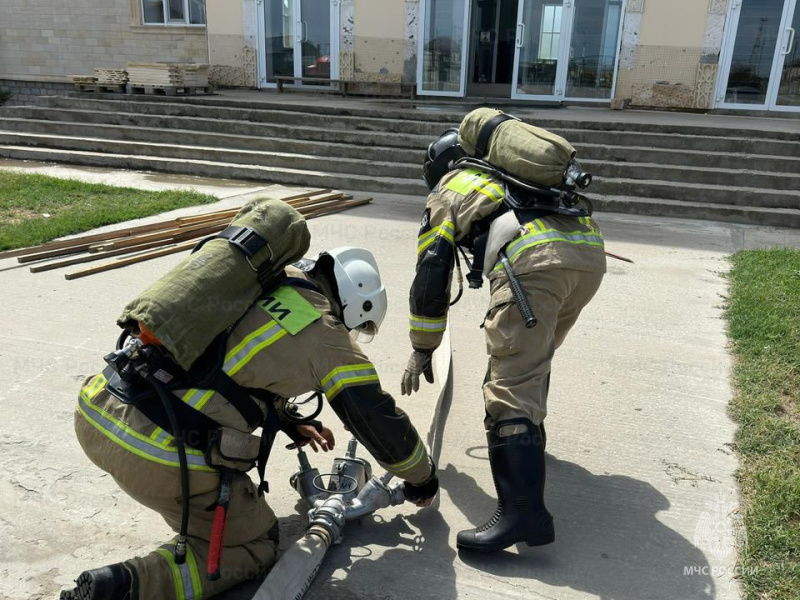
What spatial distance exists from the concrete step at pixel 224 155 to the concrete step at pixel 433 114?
1.25 metres

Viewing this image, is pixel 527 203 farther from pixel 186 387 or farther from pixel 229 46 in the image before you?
pixel 229 46

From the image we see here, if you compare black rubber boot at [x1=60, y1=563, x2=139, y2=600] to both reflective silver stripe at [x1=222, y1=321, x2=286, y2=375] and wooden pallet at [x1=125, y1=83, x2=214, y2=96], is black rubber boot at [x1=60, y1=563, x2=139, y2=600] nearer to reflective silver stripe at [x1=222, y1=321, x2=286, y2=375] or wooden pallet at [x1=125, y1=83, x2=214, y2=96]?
reflective silver stripe at [x1=222, y1=321, x2=286, y2=375]

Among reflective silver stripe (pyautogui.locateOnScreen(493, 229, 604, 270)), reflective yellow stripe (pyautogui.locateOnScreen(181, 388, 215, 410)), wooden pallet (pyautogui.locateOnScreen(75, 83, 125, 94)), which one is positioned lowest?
reflective yellow stripe (pyautogui.locateOnScreen(181, 388, 215, 410))

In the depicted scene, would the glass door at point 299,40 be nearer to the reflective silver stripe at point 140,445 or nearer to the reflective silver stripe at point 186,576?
the reflective silver stripe at point 140,445

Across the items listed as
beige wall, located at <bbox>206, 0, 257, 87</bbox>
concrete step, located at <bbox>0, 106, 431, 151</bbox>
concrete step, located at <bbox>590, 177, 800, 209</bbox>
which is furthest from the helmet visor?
beige wall, located at <bbox>206, 0, 257, 87</bbox>

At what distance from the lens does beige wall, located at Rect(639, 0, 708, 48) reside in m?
11.8

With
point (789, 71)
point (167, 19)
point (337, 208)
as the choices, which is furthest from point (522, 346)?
point (167, 19)

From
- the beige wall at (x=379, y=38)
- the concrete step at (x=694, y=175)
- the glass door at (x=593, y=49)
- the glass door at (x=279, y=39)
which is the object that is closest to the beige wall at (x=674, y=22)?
the glass door at (x=593, y=49)

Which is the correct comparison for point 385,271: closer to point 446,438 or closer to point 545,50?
point 446,438

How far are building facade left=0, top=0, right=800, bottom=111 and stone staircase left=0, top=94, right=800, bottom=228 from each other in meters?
1.98

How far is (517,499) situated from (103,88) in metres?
13.1

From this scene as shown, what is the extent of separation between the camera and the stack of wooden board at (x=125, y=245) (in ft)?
18.8

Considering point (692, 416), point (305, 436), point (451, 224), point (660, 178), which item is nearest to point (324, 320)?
point (305, 436)

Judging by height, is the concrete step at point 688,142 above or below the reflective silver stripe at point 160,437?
above
